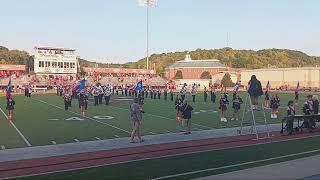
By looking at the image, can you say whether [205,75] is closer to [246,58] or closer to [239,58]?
[239,58]

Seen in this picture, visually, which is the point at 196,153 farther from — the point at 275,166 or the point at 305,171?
the point at 305,171

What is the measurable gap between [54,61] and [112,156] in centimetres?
8604

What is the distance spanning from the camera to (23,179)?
34.4ft

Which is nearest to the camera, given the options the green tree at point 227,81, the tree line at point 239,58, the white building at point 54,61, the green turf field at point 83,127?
the green turf field at point 83,127

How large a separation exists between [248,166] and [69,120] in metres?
13.8

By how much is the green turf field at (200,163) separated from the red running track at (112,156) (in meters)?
0.55

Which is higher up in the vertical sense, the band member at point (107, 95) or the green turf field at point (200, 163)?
the band member at point (107, 95)

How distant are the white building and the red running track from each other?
82.4m

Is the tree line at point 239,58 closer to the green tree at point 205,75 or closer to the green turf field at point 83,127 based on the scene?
the green tree at point 205,75

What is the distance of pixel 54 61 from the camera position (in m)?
96.8

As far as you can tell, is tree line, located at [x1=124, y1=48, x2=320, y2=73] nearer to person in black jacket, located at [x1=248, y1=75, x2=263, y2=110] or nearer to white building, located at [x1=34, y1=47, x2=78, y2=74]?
white building, located at [x1=34, y1=47, x2=78, y2=74]

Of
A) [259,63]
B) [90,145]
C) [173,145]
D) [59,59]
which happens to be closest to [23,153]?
[90,145]

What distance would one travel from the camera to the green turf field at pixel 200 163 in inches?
429

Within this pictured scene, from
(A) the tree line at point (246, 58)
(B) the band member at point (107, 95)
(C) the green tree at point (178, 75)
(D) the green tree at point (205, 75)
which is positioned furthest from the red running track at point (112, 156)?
(A) the tree line at point (246, 58)
